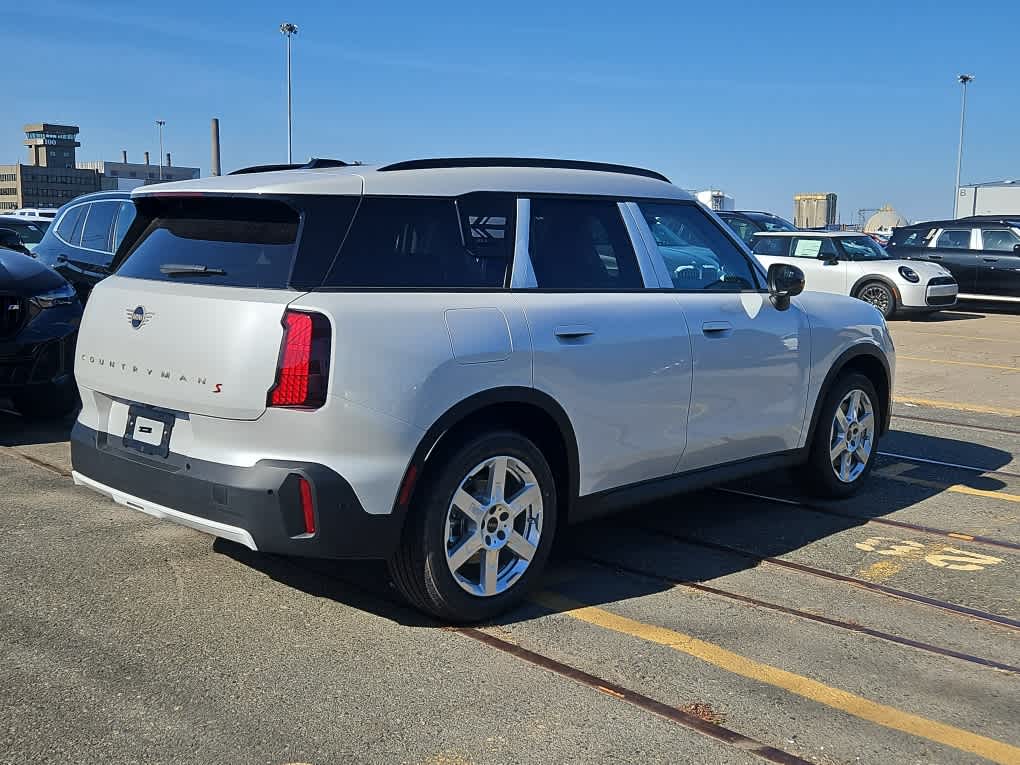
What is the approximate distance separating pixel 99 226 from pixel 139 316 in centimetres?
675

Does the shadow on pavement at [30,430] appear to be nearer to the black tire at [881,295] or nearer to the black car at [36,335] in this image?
the black car at [36,335]

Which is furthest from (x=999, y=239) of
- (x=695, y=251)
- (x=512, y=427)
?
(x=512, y=427)

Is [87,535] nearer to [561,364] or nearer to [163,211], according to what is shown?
[163,211]

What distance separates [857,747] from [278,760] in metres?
1.73

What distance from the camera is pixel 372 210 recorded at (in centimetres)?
406

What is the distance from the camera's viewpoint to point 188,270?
13.7ft

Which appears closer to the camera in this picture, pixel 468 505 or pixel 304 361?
pixel 304 361

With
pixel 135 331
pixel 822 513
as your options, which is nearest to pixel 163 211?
pixel 135 331

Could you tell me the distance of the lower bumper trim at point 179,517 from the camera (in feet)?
12.6

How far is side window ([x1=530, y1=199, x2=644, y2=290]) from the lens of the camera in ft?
15.0

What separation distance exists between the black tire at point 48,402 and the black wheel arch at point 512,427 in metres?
4.58

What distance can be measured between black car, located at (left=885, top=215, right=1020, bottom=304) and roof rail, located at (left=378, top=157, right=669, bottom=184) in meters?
18.0

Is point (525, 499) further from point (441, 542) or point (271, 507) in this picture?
point (271, 507)

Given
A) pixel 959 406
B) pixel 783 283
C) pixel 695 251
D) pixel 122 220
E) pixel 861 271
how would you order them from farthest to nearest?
pixel 861 271
pixel 122 220
pixel 959 406
pixel 783 283
pixel 695 251
